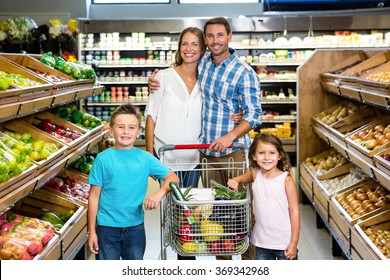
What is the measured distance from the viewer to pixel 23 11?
35.6 feet

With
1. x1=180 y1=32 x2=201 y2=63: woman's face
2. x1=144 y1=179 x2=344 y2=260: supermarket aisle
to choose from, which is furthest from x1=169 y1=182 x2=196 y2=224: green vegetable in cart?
x1=144 y1=179 x2=344 y2=260: supermarket aisle

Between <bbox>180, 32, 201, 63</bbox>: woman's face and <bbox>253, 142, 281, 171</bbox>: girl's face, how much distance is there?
808 millimetres

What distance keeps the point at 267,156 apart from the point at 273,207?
26 cm

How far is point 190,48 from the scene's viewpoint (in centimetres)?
368

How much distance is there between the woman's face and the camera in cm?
366

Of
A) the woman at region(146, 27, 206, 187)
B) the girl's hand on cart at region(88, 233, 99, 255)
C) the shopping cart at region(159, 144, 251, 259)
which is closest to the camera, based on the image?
the shopping cart at region(159, 144, 251, 259)

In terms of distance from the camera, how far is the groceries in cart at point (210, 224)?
2.78m

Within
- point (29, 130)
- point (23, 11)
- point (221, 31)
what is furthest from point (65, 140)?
point (23, 11)

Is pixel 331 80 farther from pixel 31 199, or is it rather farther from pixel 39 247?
pixel 39 247

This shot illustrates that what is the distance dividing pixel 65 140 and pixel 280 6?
190 inches

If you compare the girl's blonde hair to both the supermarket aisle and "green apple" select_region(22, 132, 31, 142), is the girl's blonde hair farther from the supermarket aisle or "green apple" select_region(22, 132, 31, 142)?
"green apple" select_region(22, 132, 31, 142)

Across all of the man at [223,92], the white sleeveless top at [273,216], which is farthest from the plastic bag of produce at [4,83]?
the white sleeveless top at [273,216]

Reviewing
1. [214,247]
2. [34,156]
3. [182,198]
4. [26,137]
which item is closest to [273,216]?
[214,247]

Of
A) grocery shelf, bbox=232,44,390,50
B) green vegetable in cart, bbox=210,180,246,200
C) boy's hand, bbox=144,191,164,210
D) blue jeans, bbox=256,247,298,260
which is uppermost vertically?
grocery shelf, bbox=232,44,390,50
